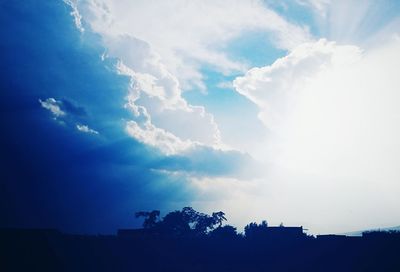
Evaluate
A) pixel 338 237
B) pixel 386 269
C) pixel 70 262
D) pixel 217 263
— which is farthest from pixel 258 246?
pixel 70 262

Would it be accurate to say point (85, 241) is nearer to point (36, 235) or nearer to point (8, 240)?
point (36, 235)

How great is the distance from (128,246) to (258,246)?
16.2m

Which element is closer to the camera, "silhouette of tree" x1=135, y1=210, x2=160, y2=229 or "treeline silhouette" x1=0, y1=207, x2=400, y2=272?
"treeline silhouette" x1=0, y1=207, x2=400, y2=272

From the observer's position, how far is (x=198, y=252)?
39.8m

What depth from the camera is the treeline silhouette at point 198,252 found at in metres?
32.0

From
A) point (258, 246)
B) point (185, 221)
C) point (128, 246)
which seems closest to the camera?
point (128, 246)

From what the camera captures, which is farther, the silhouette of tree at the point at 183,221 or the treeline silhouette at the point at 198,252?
the silhouette of tree at the point at 183,221

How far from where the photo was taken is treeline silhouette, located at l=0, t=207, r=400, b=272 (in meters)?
32.0

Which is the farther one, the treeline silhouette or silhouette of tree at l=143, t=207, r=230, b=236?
silhouette of tree at l=143, t=207, r=230, b=236

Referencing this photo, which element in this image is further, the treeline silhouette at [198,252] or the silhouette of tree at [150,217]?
the silhouette of tree at [150,217]

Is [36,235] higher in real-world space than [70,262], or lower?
higher

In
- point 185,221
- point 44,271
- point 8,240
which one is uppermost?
point 185,221

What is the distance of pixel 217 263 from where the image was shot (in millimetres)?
38156

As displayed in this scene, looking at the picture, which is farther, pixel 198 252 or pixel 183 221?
pixel 183 221
